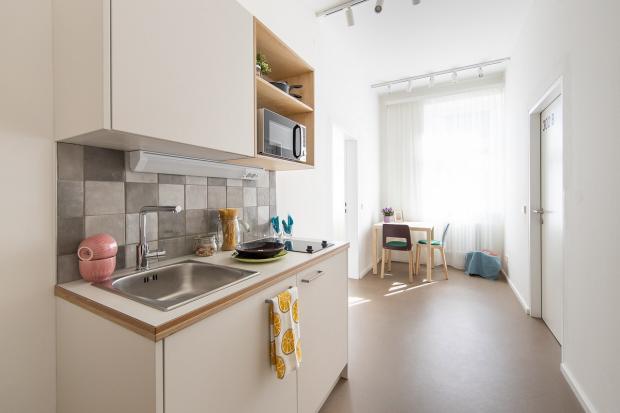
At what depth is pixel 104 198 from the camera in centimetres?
115

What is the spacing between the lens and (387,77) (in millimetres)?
4230

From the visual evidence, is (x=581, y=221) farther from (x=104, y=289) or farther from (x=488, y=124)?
(x=488, y=124)

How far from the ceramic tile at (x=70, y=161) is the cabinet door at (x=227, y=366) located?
0.78 metres

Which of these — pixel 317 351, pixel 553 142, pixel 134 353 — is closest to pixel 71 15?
pixel 134 353

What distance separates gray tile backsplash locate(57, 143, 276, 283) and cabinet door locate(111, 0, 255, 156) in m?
0.40

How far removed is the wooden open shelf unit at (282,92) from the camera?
160cm

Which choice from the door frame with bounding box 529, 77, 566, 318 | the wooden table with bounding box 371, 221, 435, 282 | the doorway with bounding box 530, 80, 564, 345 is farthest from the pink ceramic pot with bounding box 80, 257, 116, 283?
the wooden table with bounding box 371, 221, 435, 282

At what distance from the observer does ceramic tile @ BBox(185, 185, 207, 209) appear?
1.50 metres

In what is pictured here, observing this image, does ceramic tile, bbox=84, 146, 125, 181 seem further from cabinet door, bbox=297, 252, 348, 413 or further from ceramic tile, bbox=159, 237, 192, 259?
cabinet door, bbox=297, 252, 348, 413

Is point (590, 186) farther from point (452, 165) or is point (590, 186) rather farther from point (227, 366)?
point (452, 165)

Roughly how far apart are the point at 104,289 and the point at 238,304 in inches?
18.6

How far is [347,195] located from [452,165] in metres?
1.93

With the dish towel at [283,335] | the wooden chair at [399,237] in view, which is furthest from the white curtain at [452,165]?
the dish towel at [283,335]

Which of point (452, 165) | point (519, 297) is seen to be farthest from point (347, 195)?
point (519, 297)
